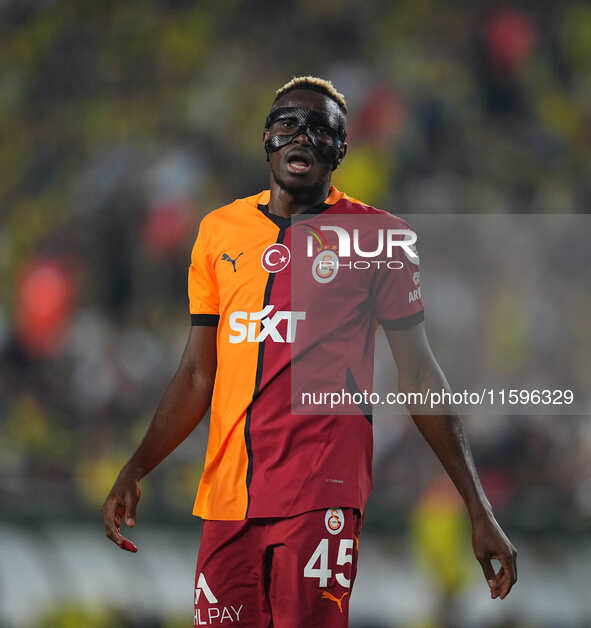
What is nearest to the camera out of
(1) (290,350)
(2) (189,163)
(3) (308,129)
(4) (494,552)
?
(4) (494,552)

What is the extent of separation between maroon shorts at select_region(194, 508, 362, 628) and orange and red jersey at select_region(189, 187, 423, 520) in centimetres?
4

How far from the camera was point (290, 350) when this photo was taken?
8.02ft

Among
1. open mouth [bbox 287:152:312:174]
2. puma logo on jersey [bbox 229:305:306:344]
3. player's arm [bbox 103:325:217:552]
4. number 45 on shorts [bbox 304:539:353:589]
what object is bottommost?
number 45 on shorts [bbox 304:539:353:589]

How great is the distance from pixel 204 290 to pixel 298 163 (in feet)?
1.33

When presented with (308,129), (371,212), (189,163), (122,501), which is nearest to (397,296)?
(371,212)

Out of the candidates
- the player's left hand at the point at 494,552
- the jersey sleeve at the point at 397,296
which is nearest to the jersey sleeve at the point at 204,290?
the jersey sleeve at the point at 397,296

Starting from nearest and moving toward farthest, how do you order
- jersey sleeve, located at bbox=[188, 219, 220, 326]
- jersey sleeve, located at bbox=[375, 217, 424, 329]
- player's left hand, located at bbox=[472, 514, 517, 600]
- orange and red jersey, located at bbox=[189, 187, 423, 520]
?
player's left hand, located at bbox=[472, 514, 517, 600] → orange and red jersey, located at bbox=[189, 187, 423, 520] → jersey sleeve, located at bbox=[375, 217, 424, 329] → jersey sleeve, located at bbox=[188, 219, 220, 326]

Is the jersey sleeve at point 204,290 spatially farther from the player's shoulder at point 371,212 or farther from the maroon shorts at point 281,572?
the maroon shorts at point 281,572

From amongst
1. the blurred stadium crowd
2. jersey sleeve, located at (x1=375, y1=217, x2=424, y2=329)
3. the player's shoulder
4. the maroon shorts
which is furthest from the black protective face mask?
the blurred stadium crowd

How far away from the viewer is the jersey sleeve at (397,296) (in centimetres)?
253

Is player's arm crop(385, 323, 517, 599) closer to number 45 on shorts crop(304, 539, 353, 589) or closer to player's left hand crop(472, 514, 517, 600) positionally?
player's left hand crop(472, 514, 517, 600)

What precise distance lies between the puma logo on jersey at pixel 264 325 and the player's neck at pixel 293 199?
0.29m

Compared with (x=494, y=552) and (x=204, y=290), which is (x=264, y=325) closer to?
(x=204, y=290)

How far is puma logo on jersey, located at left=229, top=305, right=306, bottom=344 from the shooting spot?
247 cm
